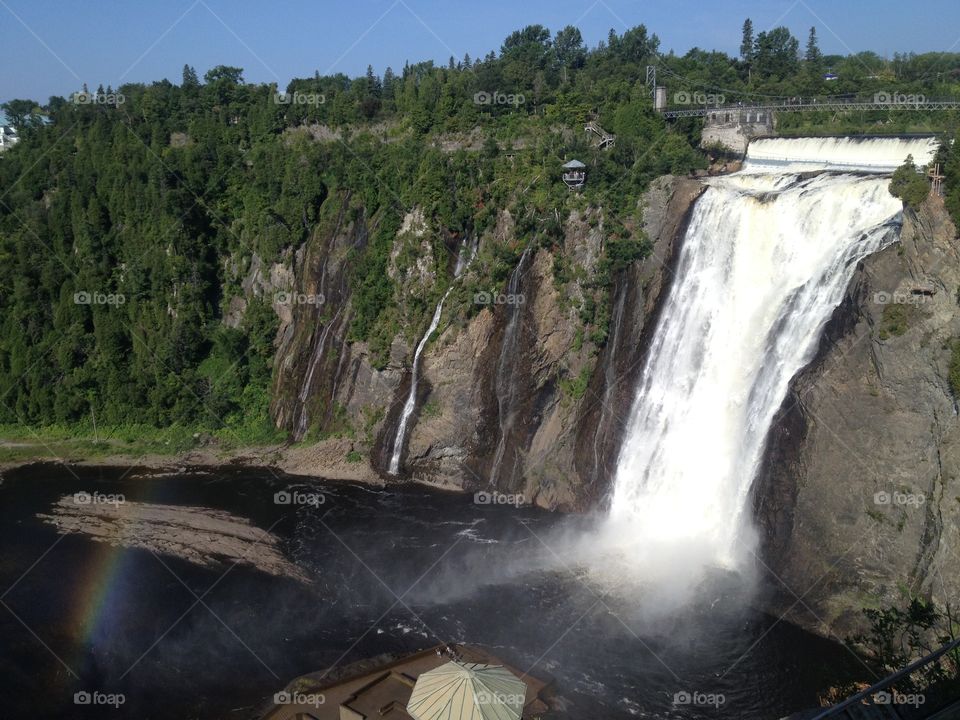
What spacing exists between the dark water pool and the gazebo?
634 inches

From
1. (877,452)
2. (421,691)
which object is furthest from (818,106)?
(421,691)

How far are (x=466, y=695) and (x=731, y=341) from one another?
1850 cm

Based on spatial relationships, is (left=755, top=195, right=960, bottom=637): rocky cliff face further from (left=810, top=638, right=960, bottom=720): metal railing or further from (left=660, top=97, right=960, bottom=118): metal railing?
(left=660, top=97, right=960, bottom=118): metal railing

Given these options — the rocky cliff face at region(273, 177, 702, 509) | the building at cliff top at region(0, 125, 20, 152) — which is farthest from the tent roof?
the building at cliff top at region(0, 125, 20, 152)

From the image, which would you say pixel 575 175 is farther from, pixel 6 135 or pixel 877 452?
pixel 6 135

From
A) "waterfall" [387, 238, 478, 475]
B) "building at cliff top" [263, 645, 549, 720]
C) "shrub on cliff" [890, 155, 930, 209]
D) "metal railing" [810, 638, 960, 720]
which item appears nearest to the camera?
"metal railing" [810, 638, 960, 720]

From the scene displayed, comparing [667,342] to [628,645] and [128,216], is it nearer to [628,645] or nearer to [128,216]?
[628,645]

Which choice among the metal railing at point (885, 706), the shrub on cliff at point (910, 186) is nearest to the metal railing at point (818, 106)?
the shrub on cliff at point (910, 186)

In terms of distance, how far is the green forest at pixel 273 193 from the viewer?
4456cm

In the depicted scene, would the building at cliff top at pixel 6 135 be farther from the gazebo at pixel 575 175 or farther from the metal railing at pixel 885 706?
the metal railing at pixel 885 706

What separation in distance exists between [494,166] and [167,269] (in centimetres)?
2200

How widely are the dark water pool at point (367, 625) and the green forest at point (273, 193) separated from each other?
38.1ft

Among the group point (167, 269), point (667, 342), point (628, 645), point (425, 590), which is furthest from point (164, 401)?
point (628, 645)

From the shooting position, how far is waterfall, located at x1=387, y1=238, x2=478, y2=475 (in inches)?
1651
